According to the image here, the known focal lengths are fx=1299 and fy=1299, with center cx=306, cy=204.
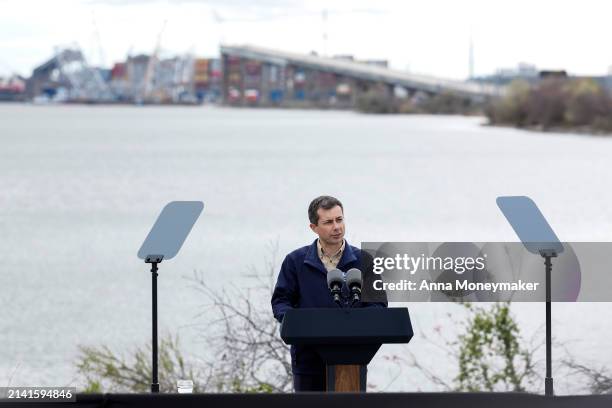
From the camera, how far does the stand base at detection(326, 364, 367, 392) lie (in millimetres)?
4172

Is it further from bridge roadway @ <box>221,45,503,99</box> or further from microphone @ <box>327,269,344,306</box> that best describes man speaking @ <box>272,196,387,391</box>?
bridge roadway @ <box>221,45,503,99</box>

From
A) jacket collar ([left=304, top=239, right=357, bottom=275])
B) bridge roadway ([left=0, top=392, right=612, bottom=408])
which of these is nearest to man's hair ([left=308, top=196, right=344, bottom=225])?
jacket collar ([left=304, top=239, right=357, bottom=275])

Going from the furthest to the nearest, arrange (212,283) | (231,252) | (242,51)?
(242,51), (231,252), (212,283)

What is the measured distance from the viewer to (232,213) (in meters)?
40.1

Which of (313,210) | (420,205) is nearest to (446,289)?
(313,210)

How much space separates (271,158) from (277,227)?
34338 mm

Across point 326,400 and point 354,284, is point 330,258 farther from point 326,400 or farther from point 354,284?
point 326,400

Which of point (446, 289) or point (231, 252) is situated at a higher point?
point (446, 289)

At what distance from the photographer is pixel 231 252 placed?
29.5 meters

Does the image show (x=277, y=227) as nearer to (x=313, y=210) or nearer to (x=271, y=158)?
(x=313, y=210)

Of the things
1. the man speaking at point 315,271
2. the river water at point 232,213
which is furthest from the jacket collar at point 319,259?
the river water at point 232,213

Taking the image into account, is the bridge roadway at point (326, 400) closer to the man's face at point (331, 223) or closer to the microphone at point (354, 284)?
the microphone at point (354, 284)

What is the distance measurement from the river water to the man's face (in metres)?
5.20

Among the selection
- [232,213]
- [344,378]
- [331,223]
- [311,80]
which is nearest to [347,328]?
[344,378]
